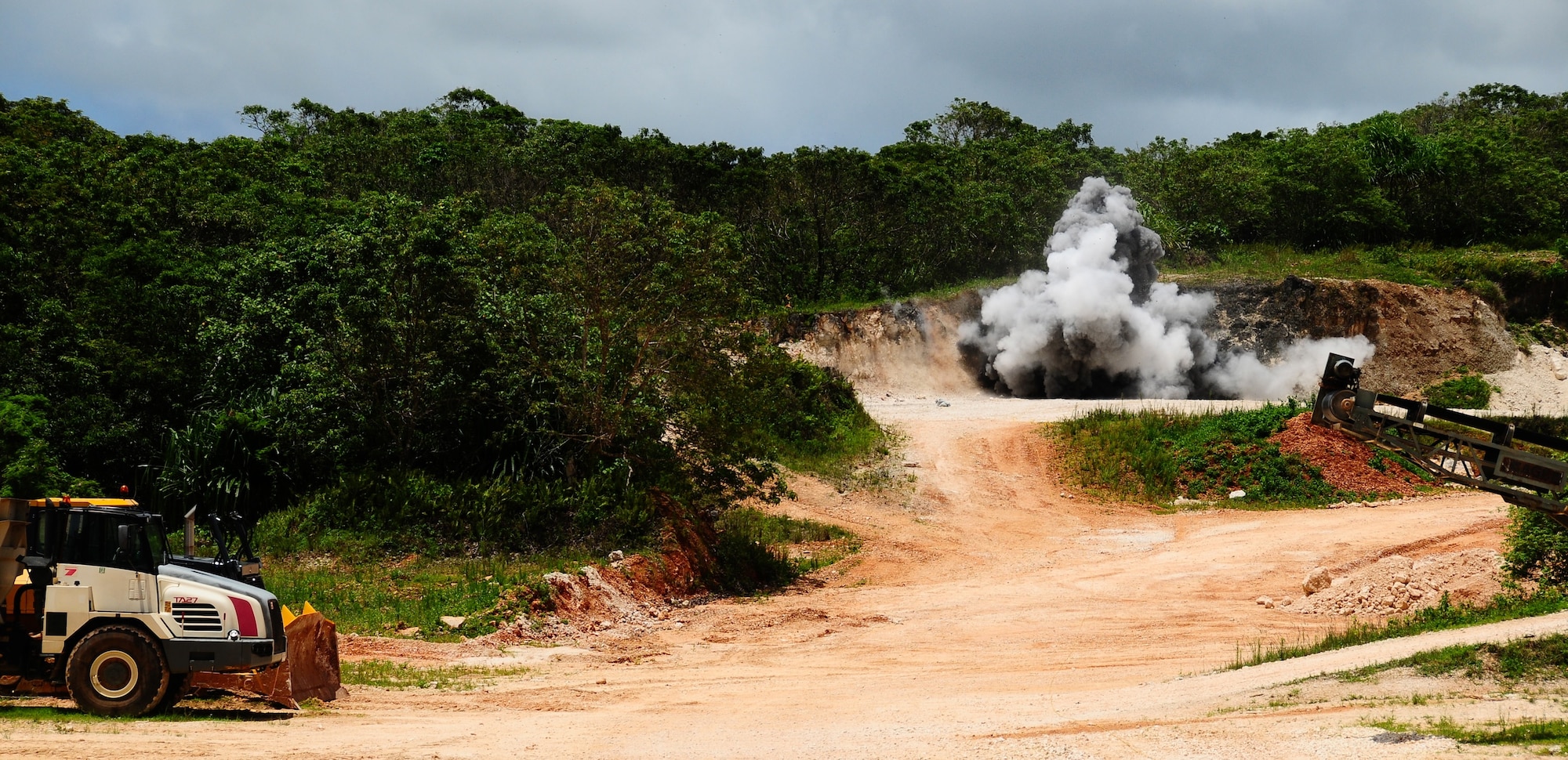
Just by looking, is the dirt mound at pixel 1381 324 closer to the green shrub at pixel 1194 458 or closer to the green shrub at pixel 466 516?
the green shrub at pixel 1194 458

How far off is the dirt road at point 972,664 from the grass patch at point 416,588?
1367 mm

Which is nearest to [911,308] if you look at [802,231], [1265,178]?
[802,231]

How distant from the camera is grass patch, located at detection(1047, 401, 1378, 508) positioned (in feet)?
104

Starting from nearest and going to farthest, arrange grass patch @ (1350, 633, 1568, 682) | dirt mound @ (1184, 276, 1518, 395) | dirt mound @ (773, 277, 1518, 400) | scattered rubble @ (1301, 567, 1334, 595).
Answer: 1. grass patch @ (1350, 633, 1568, 682)
2. scattered rubble @ (1301, 567, 1334, 595)
3. dirt mound @ (773, 277, 1518, 400)
4. dirt mound @ (1184, 276, 1518, 395)

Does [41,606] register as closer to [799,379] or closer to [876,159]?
[799,379]

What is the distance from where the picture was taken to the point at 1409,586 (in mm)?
19844

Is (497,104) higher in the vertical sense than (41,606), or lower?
higher

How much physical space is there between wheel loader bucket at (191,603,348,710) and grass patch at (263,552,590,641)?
3795 millimetres

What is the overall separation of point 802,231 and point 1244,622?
1431 inches

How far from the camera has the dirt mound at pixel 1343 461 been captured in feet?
104

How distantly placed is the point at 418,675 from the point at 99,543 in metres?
4.34

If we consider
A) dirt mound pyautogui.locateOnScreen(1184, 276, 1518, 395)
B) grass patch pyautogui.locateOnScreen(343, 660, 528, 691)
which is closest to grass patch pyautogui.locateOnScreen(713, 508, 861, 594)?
grass patch pyautogui.locateOnScreen(343, 660, 528, 691)

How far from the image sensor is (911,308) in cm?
5012

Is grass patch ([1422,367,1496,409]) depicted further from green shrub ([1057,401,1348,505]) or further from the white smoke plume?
green shrub ([1057,401,1348,505])
